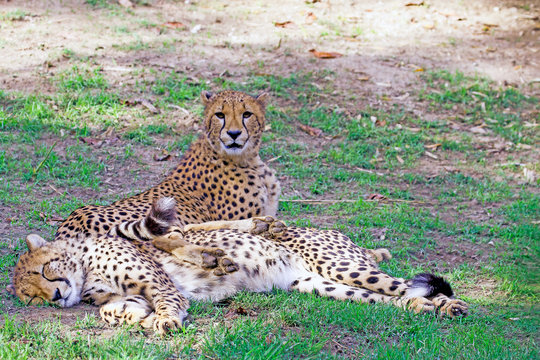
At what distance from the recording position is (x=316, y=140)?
777 centimetres

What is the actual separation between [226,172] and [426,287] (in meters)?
2.09

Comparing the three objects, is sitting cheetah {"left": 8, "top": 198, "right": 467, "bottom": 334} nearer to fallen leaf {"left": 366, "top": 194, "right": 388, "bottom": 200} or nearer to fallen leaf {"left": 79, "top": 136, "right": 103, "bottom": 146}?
fallen leaf {"left": 366, "top": 194, "right": 388, "bottom": 200}

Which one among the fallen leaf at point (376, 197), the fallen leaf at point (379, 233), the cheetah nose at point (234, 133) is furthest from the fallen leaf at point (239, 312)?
the fallen leaf at point (376, 197)

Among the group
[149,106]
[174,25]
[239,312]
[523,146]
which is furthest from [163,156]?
[523,146]

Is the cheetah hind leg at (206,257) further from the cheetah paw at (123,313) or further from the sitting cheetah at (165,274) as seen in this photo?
the cheetah paw at (123,313)

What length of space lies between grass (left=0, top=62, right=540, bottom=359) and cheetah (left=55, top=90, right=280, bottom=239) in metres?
0.59

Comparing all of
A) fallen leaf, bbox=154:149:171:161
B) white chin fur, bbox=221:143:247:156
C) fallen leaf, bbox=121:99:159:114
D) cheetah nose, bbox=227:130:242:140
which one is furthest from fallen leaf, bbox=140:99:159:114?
cheetah nose, bbox=227:130:242:140

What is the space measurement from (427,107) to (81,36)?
4429mm

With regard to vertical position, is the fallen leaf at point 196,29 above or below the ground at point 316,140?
above

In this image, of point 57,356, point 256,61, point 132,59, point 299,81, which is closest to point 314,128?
point 299,81

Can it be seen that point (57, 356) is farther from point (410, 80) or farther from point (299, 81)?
point (410, 80)

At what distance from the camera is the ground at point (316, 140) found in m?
3.84

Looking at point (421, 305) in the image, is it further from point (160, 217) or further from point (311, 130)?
point (311, 130)

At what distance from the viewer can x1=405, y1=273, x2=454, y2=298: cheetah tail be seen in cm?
433
